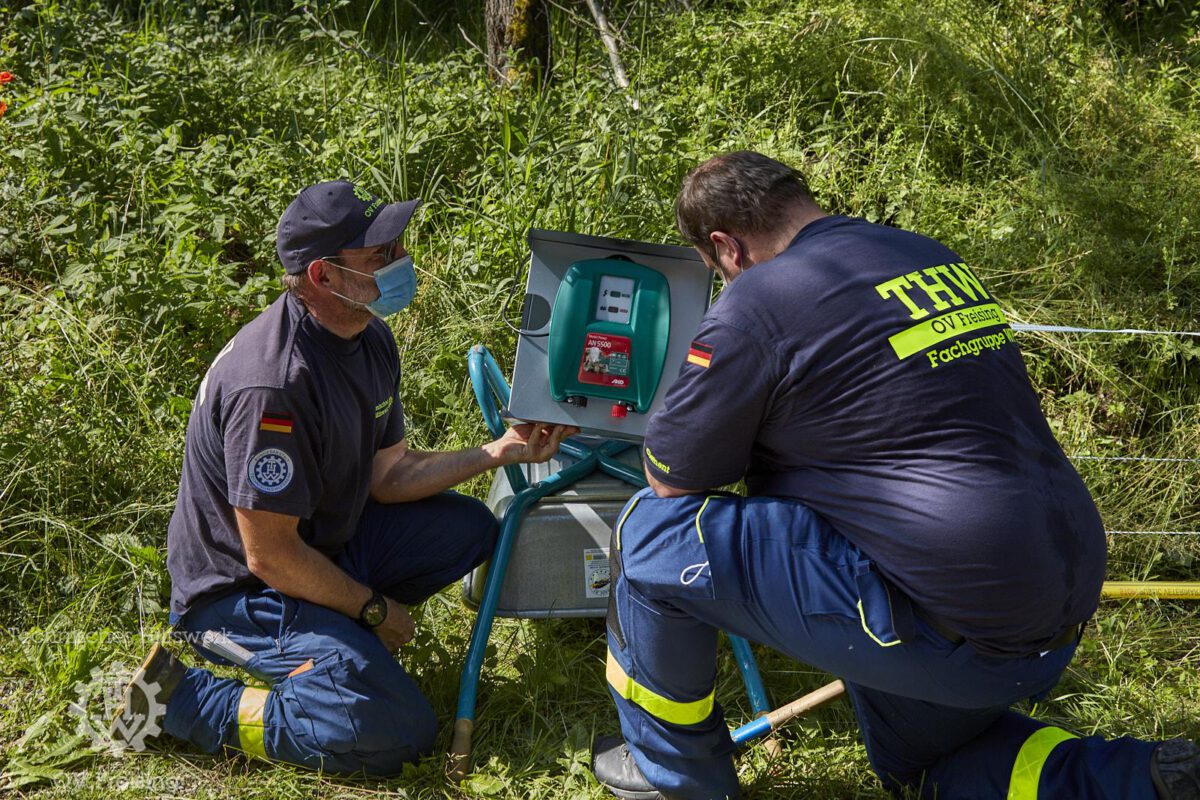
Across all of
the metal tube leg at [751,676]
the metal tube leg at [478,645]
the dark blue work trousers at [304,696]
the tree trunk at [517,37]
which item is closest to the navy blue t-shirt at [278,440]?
the dark blue work trousers at [304,696]

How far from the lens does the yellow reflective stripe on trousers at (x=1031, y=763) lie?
93.6 inches

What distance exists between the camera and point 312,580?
8.89 ft

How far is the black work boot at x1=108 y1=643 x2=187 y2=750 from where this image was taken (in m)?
2.69

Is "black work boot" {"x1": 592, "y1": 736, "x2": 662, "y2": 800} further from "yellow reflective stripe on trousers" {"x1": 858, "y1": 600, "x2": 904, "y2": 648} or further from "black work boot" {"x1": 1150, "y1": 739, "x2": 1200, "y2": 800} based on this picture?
"black work boot" {"x1": 1150, "y1": 739, "x2": 1200, "y2": 800}

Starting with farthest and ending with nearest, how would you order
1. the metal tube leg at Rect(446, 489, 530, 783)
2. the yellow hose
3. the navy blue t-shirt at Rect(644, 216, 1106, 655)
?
1. the yellow hose
2. the metal tube leg at Rect(446, 489, 530, 783)
3. the navy blue t-shirt at Rect(644, 216, 1106, 655)

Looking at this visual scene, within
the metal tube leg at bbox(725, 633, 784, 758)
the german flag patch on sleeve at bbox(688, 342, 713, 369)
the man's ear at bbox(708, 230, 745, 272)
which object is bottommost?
the metal tube leg at bbox(725, 633, 784, 758)

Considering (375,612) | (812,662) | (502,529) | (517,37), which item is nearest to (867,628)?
(812,662)

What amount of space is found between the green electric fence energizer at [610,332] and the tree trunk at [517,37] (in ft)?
9.11

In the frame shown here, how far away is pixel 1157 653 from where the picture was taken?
3270 millimetres

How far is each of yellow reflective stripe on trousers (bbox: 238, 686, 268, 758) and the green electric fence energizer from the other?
3.61 feet

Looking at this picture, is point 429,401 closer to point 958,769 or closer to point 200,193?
point 200,193

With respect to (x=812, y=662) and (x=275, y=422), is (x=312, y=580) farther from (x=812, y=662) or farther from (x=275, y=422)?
(x=812, y=662)

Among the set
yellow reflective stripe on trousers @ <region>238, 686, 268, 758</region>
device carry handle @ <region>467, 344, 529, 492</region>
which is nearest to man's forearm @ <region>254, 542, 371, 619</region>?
yellow reflective stripe on trousers @ <region>238, 686, 268, 758</region>

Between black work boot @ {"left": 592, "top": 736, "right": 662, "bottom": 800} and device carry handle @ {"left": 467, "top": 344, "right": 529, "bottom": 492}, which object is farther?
device carry handle @ {"left": 467, "top": 344, "right": 529, "bottom": 492}
